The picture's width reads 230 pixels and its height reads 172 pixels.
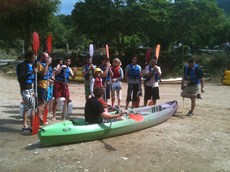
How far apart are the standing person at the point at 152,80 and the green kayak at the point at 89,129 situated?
1377 millimetres

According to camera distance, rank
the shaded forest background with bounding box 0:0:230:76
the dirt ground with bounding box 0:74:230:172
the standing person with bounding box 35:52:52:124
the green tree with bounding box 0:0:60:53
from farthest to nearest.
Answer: the green tree with bounding box 0:0:60:53 < the shaded forest background with bounding box 0:0:230:76 < the standing person with bounding box 35:52:52:124 < the dirt ground with bounding box 0:74:230:172

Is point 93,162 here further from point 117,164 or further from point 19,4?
point 19,4

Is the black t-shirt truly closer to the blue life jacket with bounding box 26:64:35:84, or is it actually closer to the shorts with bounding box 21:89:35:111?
the shorts with bounding box 21:89:35:111

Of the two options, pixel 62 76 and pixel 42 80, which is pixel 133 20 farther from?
pixel 42 80

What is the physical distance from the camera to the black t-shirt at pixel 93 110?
6.85 metres

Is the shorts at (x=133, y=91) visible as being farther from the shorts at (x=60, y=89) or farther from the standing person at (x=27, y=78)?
the standing person at (x=27, y=78)

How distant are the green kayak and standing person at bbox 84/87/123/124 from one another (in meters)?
0.15

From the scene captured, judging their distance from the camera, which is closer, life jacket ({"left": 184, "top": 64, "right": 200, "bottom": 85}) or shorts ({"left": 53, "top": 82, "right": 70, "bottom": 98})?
shorts ({"left": 53, "top": 82, "right": 70, "bottom": 98})

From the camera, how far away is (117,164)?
579cm

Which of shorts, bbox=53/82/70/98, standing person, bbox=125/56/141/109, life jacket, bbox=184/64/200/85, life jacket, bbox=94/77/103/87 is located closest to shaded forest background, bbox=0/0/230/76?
standing person, bbox=125/56/141/109

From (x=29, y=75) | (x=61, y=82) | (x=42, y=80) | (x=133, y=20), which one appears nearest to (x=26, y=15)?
(x=133, y=20)

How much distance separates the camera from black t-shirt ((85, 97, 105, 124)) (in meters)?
6.85

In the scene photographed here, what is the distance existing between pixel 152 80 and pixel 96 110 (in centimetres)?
322

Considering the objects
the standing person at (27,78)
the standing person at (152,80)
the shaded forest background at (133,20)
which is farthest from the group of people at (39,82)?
the shaded forest background at (133,20)
